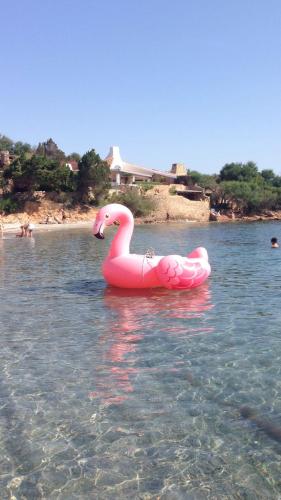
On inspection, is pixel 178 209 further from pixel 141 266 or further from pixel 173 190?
pixel 141 266

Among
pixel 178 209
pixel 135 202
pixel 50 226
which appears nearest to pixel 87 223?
pixel 50 226

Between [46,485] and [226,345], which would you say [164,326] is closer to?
[226,345]

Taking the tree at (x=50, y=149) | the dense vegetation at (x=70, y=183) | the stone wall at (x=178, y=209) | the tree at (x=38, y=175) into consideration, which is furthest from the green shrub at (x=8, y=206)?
the tree at (x=50, y=149)

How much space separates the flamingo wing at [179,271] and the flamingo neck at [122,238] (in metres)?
1.24

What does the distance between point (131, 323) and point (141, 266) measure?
9.34 feet

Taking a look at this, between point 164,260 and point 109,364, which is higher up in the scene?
point 164,260

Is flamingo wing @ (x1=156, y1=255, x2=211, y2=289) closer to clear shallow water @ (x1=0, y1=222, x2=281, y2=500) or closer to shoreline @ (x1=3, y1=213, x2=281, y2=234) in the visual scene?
clear shallow water @ (x1=0, y1=222, x2=281, y2=500)

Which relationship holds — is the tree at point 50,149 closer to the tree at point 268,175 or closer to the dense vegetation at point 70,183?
the dense vegetation at point 70,183

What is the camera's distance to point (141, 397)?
6.05 meters

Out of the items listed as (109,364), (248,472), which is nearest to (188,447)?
(248,472)

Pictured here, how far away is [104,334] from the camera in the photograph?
887 cm

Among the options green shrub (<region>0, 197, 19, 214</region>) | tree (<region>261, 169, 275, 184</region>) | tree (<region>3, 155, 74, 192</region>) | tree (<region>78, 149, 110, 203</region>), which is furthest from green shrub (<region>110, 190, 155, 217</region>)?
tree (<region>261, 169, 275, 184</region>)

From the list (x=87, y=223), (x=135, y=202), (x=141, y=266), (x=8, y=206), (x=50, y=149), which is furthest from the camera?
(x=50, y=149)

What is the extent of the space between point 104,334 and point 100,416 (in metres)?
3.31
